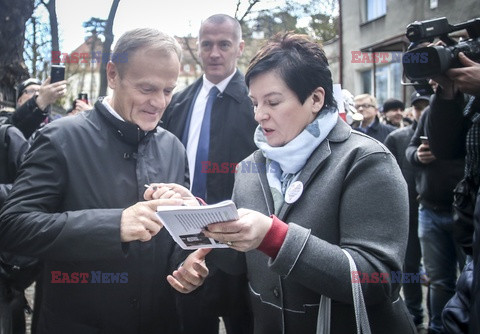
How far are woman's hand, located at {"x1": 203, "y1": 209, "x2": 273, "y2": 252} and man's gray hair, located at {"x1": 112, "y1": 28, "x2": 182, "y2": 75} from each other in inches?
37.2

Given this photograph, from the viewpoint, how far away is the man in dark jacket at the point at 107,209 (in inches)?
75.0

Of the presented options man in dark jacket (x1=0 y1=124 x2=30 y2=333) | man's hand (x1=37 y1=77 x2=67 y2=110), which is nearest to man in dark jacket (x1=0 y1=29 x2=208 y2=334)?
man in dark jacket (x1=0 y1=124 x2=30 y2=333)

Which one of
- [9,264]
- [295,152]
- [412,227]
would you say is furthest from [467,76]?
[9,264]

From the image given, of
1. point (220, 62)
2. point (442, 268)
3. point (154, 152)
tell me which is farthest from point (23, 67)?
point (442, 268)

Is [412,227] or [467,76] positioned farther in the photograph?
[412,227]

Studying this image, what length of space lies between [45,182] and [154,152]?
0.52 m

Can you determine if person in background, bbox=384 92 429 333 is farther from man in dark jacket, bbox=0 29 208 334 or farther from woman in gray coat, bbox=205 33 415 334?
man in dark jacket, bbox=0 29 208 334

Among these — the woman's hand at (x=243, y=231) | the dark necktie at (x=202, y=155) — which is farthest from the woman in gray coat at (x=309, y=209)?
the dark necktie at (x=202, y=155)

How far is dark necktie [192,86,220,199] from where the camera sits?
11.3ft

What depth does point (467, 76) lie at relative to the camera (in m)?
2.60

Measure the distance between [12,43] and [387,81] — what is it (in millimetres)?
14738

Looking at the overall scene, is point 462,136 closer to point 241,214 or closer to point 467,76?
point 467,76

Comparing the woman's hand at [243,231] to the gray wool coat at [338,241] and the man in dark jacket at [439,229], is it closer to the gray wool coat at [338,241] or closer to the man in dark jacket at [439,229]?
the gray wool coat at [338,241]

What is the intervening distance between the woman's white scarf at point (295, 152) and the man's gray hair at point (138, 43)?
2.12 feet
